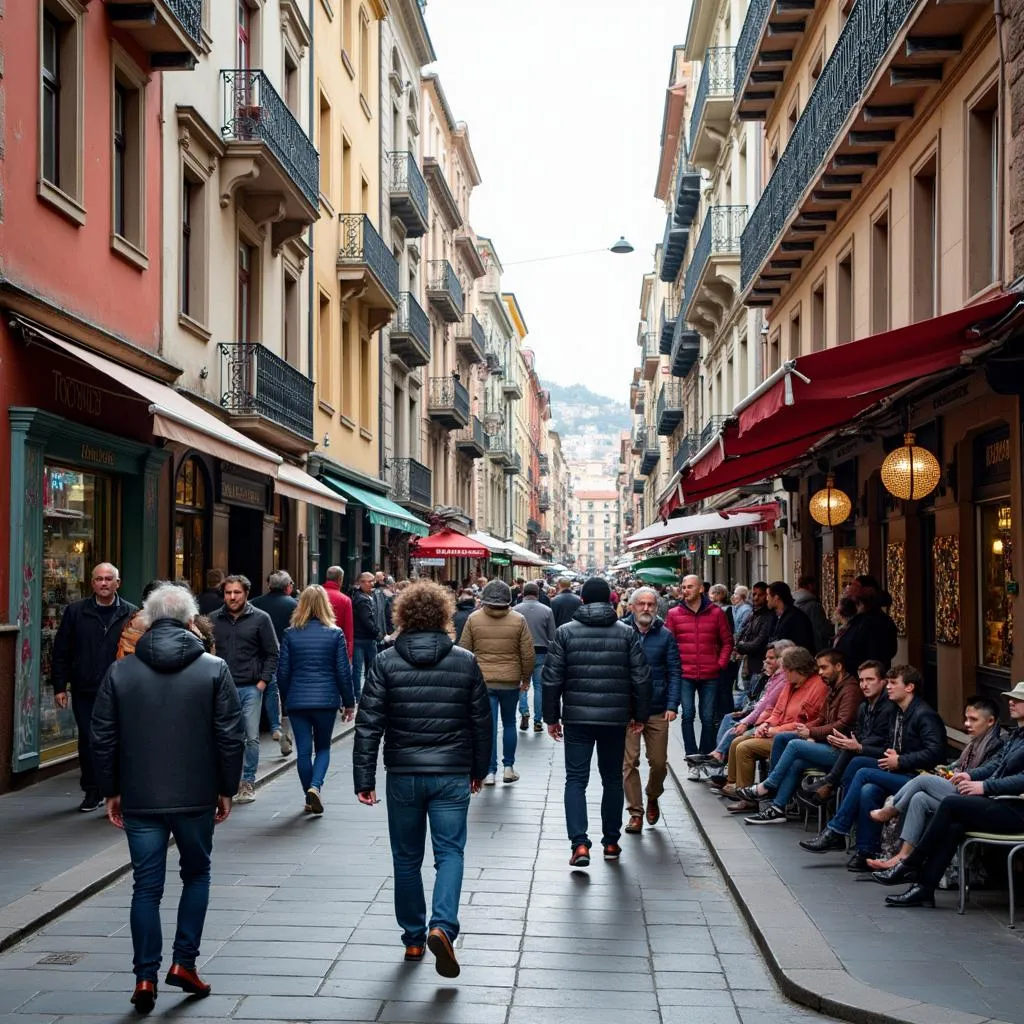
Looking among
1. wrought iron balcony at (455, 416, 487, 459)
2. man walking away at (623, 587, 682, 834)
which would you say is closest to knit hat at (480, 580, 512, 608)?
man walking away at (623, 587, 682, 834)

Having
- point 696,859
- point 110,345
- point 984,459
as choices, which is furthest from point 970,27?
point 110,345

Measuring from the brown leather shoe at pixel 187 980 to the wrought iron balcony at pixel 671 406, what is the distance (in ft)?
142

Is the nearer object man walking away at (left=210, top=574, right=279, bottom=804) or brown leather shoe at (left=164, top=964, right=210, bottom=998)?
brown leather shoe at (left=164, top=964, right=210, bottom=998)

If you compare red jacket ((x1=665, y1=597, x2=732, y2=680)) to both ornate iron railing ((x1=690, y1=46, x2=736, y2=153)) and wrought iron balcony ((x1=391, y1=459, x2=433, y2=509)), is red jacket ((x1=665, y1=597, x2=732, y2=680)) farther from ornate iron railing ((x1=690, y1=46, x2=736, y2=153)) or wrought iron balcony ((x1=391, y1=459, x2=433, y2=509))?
wrought iron balcony ((x1=391, y1=459, x2=433, y2=509))

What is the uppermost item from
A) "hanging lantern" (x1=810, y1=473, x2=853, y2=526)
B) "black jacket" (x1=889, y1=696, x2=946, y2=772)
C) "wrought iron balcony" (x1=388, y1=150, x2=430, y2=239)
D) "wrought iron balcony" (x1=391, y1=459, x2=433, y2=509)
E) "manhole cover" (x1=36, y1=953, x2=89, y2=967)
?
"wrought iron balcony" (x1=388, y1=150, x2=430, y2=239)

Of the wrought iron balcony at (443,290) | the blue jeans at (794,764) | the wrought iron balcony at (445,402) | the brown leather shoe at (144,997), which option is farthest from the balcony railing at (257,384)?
the wrought iron balcony at (443,290)

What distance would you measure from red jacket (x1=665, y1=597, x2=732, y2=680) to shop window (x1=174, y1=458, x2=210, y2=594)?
6.35 meters

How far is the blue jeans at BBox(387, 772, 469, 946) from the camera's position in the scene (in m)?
6.65

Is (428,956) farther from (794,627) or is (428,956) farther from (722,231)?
(722,231)

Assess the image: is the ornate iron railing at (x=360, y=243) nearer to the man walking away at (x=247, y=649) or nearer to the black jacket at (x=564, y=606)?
the black jacket at (x=564, y=606)

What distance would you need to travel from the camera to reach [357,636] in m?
19.1

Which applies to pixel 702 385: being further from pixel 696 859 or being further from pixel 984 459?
pixel 696 859

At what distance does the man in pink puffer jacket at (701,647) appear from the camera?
1320 centimetres

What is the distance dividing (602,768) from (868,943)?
9.30 feet
